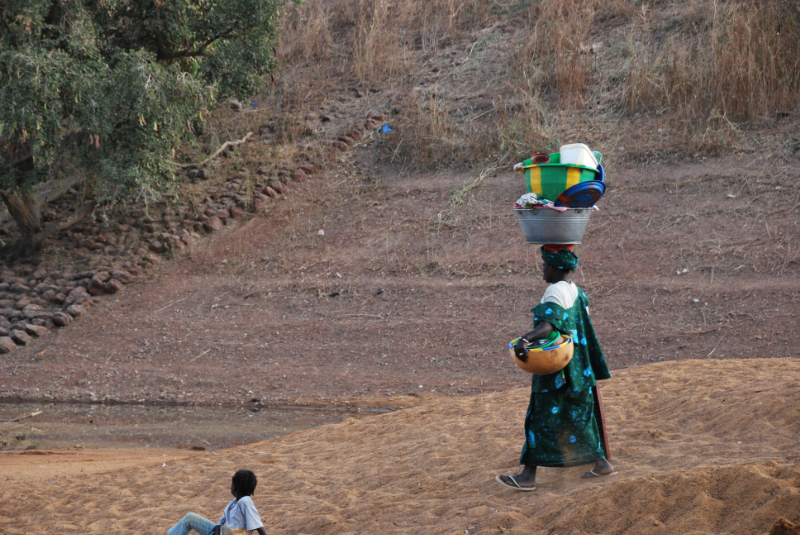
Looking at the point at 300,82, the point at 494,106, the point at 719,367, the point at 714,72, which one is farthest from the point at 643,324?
the point at 300,82

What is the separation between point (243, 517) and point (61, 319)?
8.60 m

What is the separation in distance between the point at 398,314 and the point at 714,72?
7.15m

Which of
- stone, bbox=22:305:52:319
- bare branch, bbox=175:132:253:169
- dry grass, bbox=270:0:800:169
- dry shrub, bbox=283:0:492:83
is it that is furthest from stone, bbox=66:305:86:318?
dry shrub, bbox=283:0:492:83

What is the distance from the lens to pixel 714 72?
40.7 ft

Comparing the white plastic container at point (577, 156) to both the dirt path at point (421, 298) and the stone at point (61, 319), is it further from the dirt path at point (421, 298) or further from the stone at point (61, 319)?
the stone at point (61, 319)

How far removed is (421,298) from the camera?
1060 centimetres

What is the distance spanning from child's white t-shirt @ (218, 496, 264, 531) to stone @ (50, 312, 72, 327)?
8.53 metres

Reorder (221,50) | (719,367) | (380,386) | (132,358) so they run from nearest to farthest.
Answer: (719,367)
(380,386)
(132,358)
(221,50)

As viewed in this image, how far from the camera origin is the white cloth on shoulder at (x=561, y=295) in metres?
3.70

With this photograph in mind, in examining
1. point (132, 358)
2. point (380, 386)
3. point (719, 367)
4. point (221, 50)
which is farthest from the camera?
point (221, 50)

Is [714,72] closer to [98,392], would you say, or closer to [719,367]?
[719,367]

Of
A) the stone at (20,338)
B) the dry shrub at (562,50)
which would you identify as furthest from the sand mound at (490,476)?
the dry shrub at (562,50)

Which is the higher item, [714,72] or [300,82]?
[300,82]

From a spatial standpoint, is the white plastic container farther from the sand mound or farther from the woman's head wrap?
the sand mound
